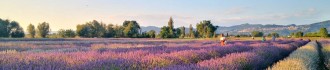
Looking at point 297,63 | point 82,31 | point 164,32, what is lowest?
point 297,63

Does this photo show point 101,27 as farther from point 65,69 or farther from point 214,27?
point 65,69

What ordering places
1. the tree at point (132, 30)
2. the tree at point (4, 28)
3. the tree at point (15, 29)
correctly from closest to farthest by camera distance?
the tree at point (4, 28) → the tree at point (15, 29) → the tree at point (132, 30)

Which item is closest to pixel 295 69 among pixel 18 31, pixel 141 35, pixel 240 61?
pixel 240 61

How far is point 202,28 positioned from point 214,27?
3145mm

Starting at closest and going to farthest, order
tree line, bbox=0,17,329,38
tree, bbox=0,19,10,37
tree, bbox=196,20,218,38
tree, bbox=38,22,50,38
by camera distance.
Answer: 1. tree, bbox=0,19,10,37
2. tree line, bbox=0,17,329,38
3. tree, bbox=38,22,50,38
4. tree, bbox=196,20,218,38

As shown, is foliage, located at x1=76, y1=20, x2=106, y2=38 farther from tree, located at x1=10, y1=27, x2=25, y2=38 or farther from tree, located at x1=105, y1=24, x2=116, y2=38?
tree, located at x1=10, y1=27, x2=25, y2=38

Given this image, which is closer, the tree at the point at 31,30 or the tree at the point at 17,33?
the tree at the point at 17,33

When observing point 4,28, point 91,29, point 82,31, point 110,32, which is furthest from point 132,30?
point 4,28

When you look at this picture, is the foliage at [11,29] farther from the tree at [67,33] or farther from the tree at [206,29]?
the tree at [206,29]

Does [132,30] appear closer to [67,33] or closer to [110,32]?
[110,32]

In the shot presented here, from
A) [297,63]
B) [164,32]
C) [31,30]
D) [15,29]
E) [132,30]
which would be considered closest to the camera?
[297,63]

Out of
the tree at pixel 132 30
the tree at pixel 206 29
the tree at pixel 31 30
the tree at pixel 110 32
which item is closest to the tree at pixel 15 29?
the tree at pixel 31 30

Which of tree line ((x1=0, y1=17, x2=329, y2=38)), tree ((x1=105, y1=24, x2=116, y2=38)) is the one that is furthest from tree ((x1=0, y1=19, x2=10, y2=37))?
tree ((x1=105, y1=24, x2=116, y2=38))

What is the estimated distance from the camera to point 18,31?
196 feet
